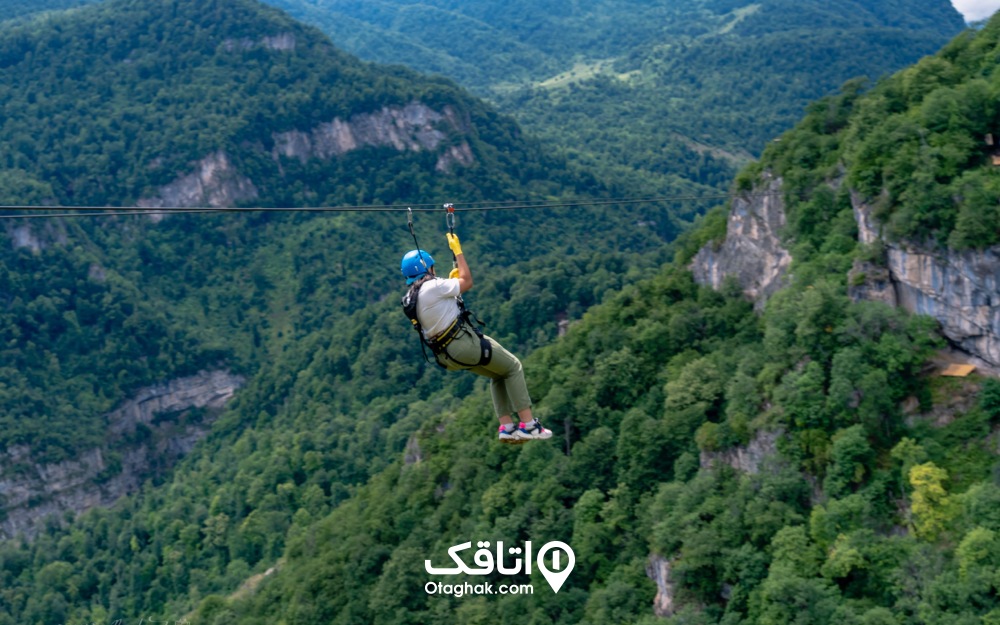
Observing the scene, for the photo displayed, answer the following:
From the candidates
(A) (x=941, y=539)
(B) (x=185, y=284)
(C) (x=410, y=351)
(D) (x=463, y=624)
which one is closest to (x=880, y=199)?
(A) (x=941, y=539)

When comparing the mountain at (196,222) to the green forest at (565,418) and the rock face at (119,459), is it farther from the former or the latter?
the green forest at (565,418)

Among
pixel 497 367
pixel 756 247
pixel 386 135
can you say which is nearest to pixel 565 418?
pixel 756 247

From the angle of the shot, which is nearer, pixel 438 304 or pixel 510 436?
pixel 438 304

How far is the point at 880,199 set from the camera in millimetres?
53938

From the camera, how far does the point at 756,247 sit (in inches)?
2549

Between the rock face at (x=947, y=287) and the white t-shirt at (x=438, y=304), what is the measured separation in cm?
3498

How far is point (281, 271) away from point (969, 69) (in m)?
129

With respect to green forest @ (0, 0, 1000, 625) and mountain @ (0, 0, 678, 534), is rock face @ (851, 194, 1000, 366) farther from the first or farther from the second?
mountain @ (0, 0, 678, 534)

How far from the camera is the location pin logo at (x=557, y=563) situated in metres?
61.1

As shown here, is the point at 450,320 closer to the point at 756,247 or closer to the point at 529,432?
the point at 529,432

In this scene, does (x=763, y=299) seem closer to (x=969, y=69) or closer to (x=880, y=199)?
(x=880, y=199)

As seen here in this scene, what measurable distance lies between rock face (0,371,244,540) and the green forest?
1923 mm

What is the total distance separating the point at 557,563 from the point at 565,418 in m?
9.72

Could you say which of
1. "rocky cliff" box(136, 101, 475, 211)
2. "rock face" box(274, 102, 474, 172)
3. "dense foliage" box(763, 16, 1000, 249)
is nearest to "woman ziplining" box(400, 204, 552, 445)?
"dense foliage" box(763, 16, 1000, 249)
